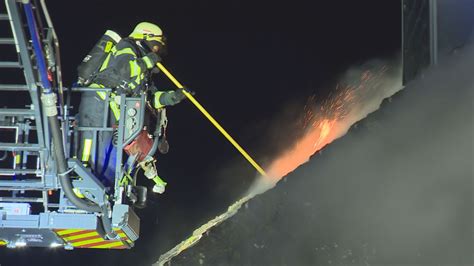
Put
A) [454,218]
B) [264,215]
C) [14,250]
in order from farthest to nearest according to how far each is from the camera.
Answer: [14,250], [264,215], [454,218]

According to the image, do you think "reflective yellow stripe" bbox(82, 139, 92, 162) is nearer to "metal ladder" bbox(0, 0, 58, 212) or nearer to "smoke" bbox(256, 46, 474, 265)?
"metal ladder" bbox(0, 0, 58, 212)

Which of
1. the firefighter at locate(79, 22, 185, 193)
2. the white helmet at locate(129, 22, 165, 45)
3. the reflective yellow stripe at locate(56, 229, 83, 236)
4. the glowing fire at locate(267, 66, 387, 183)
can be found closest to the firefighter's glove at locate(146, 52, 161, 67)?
the firefighter at locate(79, 22, 185, 193)

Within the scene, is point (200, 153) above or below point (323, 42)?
below

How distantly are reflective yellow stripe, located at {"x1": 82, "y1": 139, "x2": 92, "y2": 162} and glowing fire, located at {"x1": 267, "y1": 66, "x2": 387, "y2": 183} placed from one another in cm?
428

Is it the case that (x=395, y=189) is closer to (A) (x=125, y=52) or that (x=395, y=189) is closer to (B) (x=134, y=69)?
(B) (x=134, y=69)

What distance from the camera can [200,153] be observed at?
13.8 meters

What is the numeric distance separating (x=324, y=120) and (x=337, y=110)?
0.37 meters

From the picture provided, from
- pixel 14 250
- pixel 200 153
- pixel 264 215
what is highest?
pixel 264 215

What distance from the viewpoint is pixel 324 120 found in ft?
43.3

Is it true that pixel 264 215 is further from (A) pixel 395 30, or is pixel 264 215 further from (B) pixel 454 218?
(A) pixel 395 30

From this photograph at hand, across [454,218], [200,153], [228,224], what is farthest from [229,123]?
[454,218]

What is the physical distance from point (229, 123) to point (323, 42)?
224 cm

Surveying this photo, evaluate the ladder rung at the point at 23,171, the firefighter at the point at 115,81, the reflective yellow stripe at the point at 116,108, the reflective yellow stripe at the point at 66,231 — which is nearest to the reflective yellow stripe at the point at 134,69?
the firefighter at the point at 115,81

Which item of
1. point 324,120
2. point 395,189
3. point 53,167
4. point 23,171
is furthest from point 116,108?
A: point 324,120
